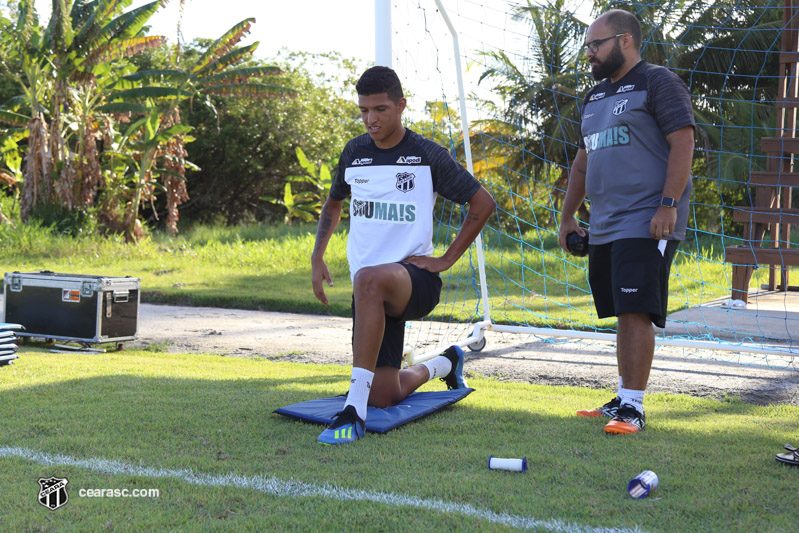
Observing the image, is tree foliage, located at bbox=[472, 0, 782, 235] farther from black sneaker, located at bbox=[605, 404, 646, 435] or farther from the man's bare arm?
black sneaker, located at bbox=[605, 404, 646, 435]

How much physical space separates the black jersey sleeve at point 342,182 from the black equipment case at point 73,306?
9.55 feet

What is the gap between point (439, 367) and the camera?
445cm

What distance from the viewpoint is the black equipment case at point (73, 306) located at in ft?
20.5

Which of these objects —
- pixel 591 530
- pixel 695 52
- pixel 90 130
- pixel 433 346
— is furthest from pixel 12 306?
pixel 695 52

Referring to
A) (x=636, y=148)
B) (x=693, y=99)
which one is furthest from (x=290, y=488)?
(x=693, y=99)

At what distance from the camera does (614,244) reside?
3.84 metres

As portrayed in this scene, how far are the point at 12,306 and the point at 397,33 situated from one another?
401 cm

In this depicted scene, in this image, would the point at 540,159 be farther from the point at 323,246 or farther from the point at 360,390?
the point at 360,390

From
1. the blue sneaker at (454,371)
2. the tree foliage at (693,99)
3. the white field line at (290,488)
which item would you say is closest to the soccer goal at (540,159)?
the tree foliage at (693,99)

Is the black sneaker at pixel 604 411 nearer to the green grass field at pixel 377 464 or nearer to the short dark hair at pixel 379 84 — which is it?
the green grass field at pixel 377 464

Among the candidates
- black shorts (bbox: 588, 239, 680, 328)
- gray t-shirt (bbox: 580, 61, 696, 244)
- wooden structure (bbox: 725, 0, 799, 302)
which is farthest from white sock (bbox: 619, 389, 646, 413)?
wooden structure (bbox: 725, 0, 799, 302)

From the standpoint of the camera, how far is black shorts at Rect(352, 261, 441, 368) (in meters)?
3.76

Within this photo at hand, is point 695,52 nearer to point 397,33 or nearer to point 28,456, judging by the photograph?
point 397,33

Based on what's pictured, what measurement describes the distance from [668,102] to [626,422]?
1567mm
